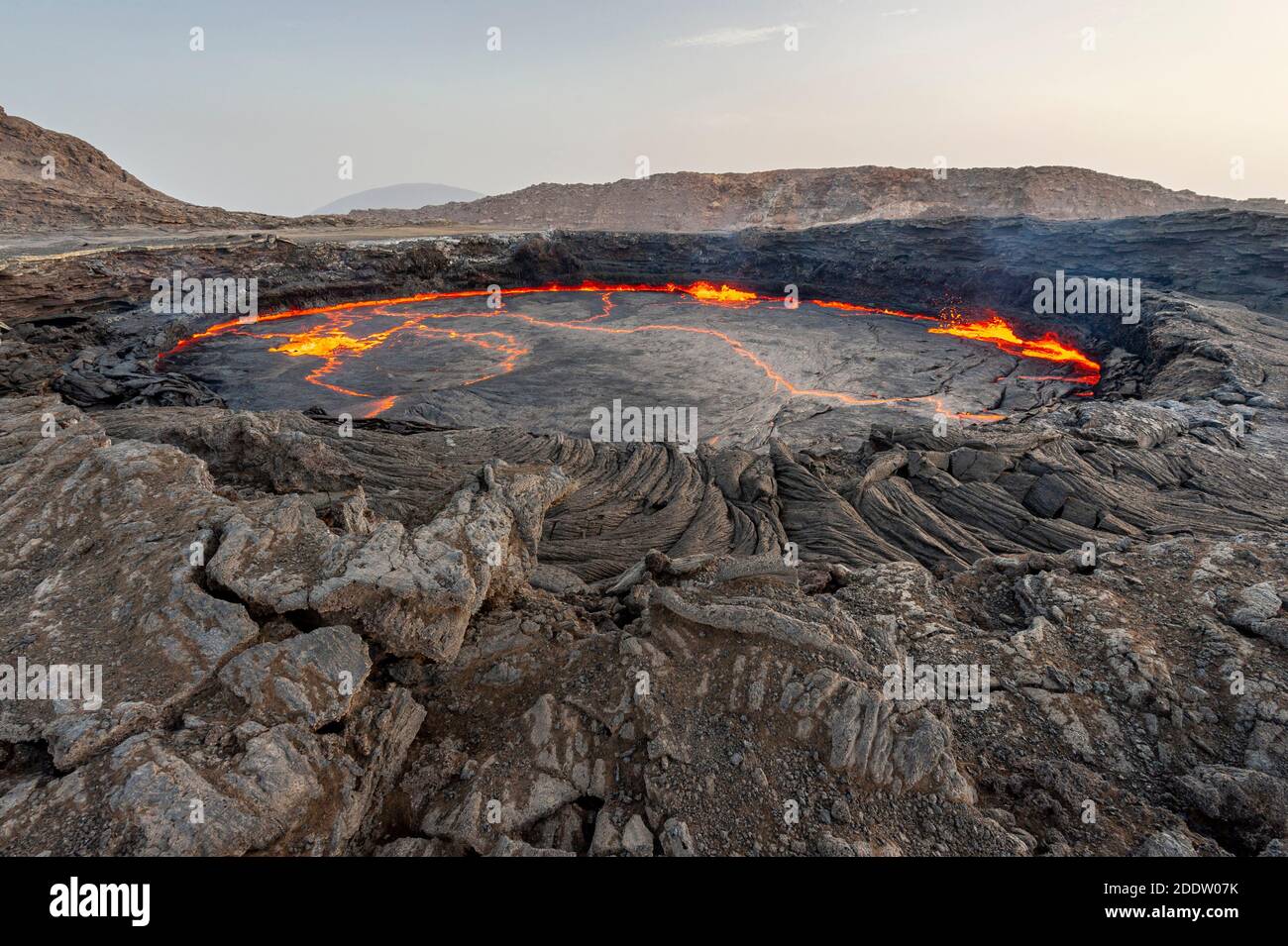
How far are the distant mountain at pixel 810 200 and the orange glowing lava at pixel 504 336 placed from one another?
93.2ft

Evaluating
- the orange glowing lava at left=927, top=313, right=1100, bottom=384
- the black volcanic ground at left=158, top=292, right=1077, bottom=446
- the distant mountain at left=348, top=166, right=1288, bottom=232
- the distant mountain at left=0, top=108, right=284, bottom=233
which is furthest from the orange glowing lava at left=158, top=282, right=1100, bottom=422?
the distant mountain at left=348, top=166, right=1288, bottom=232

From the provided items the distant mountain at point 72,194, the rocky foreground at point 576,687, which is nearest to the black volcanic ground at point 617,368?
the rocky foreground at point 576,687

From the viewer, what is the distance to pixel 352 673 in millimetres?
5105

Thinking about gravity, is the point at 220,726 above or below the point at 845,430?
below

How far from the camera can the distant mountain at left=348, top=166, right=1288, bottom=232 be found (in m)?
62.7

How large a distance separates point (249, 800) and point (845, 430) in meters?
18.7

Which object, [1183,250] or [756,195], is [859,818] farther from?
[756,195]

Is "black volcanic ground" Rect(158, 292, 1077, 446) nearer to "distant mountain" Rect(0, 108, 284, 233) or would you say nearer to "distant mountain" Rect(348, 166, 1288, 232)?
"distant mountain" Rect(0, 108, 284, 233)

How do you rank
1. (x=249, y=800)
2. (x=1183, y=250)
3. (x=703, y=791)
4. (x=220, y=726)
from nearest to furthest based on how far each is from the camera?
(x=249, y=800), (x=220, y=726), (x=703, y=791), (x=1183, y=250)

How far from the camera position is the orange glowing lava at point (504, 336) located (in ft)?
79.7

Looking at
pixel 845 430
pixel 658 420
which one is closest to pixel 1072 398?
pixel 845 430

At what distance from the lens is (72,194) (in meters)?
43.4

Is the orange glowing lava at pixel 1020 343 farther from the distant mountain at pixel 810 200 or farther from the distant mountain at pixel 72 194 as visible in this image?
the distant mountain at pixel 72 194

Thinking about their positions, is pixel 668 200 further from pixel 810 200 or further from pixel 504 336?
pixel 504 336
